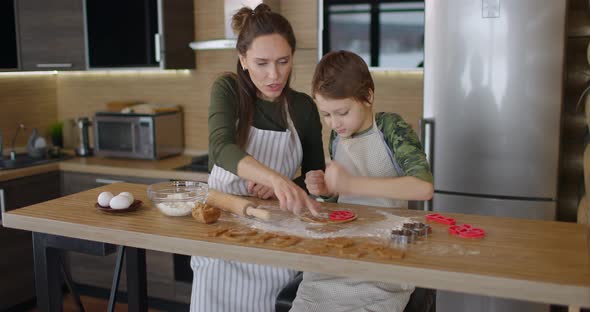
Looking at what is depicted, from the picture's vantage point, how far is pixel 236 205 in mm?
1796

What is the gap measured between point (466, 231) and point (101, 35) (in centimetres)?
296

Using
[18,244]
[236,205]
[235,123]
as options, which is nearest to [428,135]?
[235,123]

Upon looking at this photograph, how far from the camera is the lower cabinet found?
11.7 ft

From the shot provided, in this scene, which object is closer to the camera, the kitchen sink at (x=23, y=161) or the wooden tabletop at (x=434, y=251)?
the wooden tabletop at (x=434, y=251)

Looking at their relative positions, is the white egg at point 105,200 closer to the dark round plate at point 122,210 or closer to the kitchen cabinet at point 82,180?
the dark round plate at point 122,210

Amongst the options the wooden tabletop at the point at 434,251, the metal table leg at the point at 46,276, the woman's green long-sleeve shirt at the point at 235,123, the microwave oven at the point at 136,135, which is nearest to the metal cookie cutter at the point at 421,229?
the wooden tabletop at the point at 434,251

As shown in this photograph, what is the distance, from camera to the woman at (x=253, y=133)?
6.37ft

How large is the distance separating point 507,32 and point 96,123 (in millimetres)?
2546

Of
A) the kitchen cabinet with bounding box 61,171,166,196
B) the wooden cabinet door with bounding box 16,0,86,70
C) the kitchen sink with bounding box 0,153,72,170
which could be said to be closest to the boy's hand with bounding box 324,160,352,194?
the kitchen cabinet with bounding box 61,171,166,196

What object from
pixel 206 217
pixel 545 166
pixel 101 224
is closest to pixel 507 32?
pixel 545 166

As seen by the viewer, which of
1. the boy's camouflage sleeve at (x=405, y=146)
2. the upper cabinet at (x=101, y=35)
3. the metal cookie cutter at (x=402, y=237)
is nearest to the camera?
the metal cookie cutter at (x=402, y=237)

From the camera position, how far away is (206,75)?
401 centimetres

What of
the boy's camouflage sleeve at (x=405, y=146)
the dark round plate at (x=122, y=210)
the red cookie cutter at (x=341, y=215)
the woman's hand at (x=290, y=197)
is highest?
the boy's camouflage sleeve at (x=405, y=146)

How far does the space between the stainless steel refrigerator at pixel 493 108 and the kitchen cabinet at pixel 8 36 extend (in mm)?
2579
